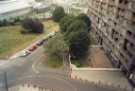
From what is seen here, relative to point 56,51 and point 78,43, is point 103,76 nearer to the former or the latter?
point 78,43

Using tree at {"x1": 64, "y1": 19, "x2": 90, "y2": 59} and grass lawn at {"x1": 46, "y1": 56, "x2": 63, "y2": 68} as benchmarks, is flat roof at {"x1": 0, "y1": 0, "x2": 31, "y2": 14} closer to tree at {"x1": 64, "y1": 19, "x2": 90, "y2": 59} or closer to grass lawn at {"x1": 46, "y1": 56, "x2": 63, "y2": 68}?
grass lawn at {"x1": 46, "y1": 56, "x2": 63, "y2": 68}

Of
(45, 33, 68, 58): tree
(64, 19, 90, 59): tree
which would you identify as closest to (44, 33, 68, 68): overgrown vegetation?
(45, 33, 68, 58): tree

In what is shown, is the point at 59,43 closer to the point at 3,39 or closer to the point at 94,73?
the point at 94,73

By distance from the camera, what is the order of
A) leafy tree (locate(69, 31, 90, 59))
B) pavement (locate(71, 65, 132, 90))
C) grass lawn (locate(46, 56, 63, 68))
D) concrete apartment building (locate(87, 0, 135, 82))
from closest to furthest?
1. concrete apartment building (locate(87, 0, 135, 82))
2. pavement (locate(71, 65, 132, 90))
3. grass lawn (locate(46, 56, 63, 68))
4. leafy tree (locate(69, 31, 90, 59))

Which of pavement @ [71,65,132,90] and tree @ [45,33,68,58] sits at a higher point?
tree @ [45,33,68,58]

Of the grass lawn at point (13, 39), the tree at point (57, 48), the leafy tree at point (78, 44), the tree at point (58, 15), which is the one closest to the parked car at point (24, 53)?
the grass lawn at point (13, 39)

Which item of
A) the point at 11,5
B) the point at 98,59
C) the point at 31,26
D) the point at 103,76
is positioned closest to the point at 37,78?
the point at 103,76
